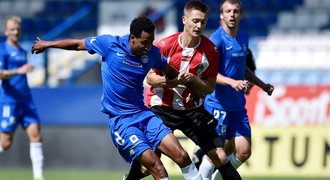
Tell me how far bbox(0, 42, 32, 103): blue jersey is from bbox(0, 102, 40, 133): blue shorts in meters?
0.10

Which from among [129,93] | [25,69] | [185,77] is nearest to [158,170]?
[129,93]

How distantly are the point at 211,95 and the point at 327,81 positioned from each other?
8366mm

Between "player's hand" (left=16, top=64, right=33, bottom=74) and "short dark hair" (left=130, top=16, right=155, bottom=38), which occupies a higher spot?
"short dark hair" (left=130, top=16, right=155, bottom=38)

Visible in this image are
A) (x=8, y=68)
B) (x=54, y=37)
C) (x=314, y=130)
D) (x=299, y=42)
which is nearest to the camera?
(x=8, y=68)

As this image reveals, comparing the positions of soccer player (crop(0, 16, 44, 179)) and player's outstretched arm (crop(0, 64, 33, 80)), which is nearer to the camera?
player's outstretched arm (crop(0, 64, 33, 80))

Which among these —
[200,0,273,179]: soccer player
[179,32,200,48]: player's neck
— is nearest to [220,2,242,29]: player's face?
[200,0,273,179]: soccer player

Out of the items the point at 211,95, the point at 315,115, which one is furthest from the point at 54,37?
the point at 211,95

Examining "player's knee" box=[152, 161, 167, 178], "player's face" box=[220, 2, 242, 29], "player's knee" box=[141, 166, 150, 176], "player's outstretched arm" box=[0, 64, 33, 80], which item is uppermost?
"player's face" box=[220, 2, 242, 29]

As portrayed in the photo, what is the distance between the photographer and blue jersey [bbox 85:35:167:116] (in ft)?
28.1

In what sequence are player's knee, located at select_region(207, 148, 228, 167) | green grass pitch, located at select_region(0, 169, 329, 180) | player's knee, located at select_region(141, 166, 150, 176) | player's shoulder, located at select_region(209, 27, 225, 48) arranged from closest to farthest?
player's knee, located at select_region(207, 148, 228, 167) < player's knee, located at select_region(141, 166, 150, 176) < player's shoulder, located at select_region(209, 27, 225, 48) < green grass pitch, located at select_region(0, 169, 329, 180)

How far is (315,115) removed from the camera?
16.0 metres

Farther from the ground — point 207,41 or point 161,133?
point 207,41

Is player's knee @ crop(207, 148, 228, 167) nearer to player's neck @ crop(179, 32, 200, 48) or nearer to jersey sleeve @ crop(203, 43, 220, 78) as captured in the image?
jersey sleeve @ crop(203, 43, 220, 78)

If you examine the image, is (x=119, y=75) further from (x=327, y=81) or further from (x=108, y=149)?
(x=327, y=81)
